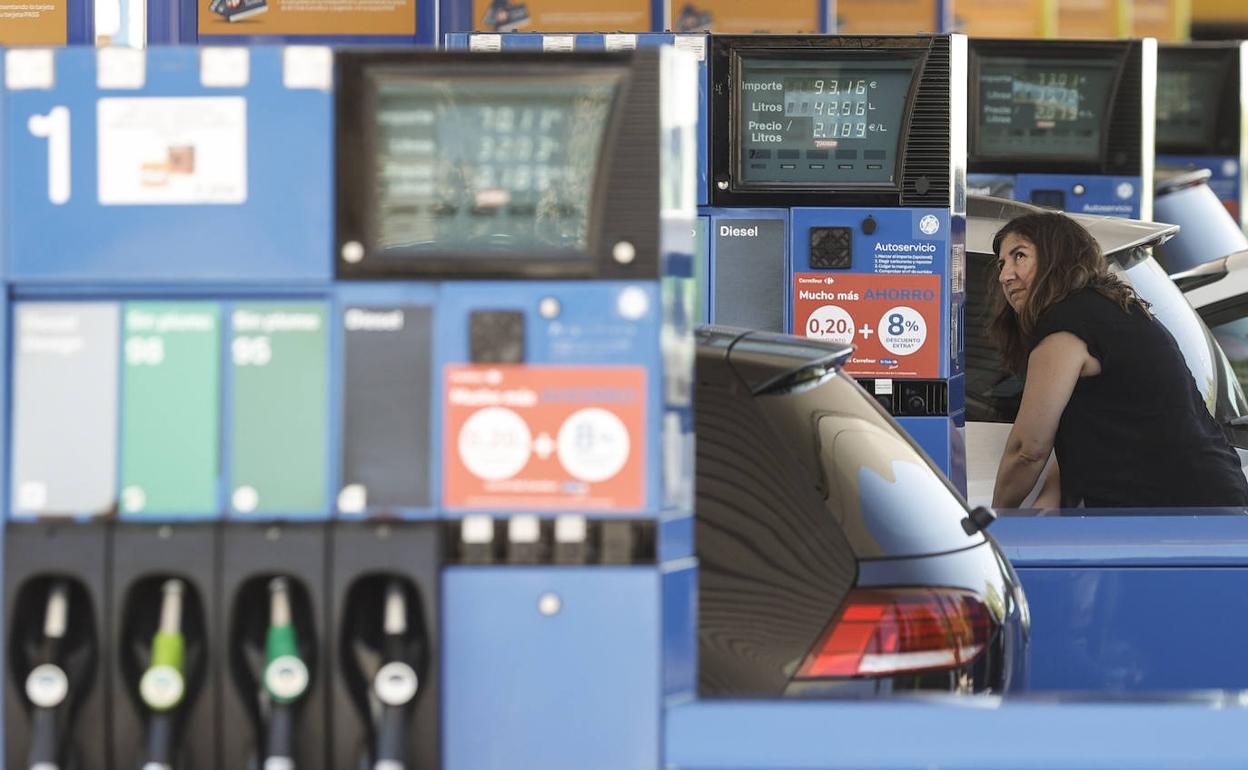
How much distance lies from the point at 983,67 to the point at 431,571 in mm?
6488

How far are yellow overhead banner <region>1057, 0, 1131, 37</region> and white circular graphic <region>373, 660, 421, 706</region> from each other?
32.9 feet

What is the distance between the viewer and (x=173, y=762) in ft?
6.14

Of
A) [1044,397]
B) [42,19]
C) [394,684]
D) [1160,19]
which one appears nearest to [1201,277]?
[1044,397]

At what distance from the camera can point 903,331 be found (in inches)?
223

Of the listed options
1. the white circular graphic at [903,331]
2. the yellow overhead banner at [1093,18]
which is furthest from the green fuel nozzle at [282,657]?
the yellow overhead banner at [1093,18]

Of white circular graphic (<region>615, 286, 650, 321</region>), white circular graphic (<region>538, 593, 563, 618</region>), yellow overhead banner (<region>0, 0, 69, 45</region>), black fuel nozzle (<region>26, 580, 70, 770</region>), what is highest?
yellow overhead banner (<region>0, 0, 69, 45</region>)

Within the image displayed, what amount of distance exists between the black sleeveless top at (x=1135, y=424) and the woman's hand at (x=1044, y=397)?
36 mm

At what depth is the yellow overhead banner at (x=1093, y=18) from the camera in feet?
36.6

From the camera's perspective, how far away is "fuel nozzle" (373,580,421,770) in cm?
183

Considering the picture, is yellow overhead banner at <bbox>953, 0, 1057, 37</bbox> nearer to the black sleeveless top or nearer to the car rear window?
the black sleeveless top

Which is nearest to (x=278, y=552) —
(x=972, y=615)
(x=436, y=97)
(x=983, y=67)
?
(x=436, y=97)

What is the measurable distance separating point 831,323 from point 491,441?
3.92m

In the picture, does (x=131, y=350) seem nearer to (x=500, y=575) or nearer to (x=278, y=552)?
(x=278, y=552)

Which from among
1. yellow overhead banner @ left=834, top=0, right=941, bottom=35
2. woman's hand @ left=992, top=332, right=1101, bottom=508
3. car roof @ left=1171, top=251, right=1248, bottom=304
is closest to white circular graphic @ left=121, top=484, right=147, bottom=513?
woman's hand @ left=992, top=332, right=1101, bottom=508
